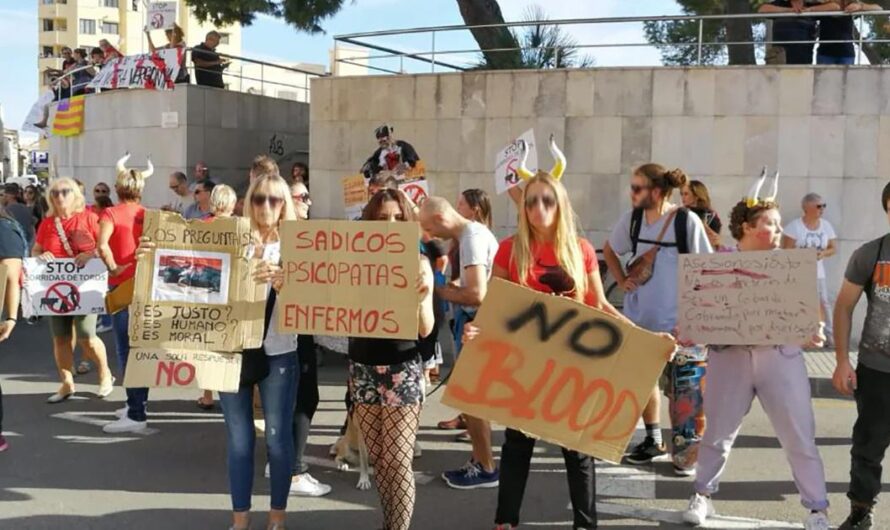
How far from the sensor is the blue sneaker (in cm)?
582

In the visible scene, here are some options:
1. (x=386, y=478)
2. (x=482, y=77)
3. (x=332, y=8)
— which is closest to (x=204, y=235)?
(x=386, y=478)

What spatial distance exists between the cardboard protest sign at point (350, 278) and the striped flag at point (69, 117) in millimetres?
16022

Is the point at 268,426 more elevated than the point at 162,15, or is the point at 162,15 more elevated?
the point at 162,15

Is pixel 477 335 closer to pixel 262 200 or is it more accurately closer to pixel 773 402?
pixel 262 200

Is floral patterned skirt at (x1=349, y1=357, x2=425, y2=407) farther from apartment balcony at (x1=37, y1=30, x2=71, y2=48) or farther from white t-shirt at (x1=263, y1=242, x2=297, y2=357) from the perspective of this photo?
apartment balcony at (x1=37, y1=30, x2=71, y2=48)

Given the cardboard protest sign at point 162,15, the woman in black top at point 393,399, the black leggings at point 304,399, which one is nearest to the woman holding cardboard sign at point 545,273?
the woman in black top at point 393,399

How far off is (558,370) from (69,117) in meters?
17.4

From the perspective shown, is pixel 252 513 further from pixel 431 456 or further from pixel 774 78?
pixel 774 78

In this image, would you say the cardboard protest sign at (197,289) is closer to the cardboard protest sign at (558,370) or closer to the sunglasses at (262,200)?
the sunglasses at (262,200)

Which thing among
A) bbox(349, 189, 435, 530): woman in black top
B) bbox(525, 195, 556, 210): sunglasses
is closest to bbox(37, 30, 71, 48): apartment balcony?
bbox(349, 189, 435, 530): woman in black top

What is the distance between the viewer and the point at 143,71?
17219 mm

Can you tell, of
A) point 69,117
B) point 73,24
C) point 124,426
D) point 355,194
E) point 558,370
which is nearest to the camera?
point 558,370

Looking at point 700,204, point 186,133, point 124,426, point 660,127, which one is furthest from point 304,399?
point 186,133

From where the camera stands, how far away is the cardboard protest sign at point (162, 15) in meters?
18.0
